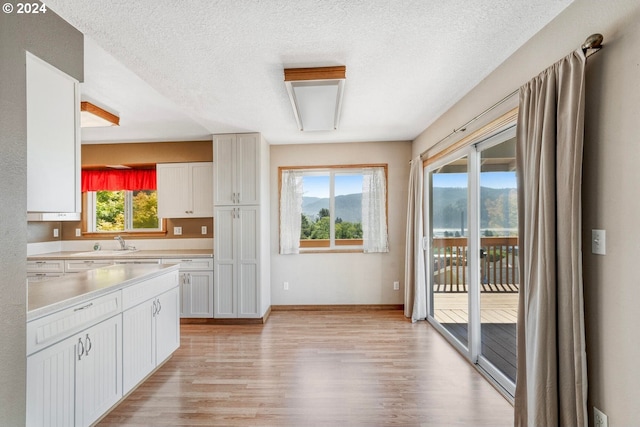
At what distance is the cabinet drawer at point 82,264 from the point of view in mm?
3795

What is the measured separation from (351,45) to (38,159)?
1.93 metres

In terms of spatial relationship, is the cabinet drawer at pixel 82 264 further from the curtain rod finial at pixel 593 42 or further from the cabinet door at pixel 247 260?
the curtain rod finial at pixel 593 42

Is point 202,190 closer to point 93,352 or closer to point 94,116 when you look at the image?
point 94,116

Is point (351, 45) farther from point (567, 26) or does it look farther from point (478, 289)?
point (478, 289)

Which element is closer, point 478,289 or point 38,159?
point 38,159

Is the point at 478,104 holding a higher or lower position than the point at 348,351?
higher

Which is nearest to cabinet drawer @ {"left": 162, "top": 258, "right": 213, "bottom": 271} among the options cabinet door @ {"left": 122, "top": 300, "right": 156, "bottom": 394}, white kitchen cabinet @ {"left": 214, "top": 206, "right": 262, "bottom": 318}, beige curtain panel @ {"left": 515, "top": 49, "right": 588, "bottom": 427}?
white kitchen cabinet @ {"left": 214, "top": 206, "right": 262, "bottom": 318}

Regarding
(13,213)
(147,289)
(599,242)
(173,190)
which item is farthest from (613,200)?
(173,190)

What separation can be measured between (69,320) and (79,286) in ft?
1.34

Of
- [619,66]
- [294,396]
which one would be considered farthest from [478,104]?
[294,396]

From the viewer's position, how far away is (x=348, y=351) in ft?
9.96

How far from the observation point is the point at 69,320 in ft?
5.65

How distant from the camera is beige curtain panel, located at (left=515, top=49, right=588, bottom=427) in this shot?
1.36 metres

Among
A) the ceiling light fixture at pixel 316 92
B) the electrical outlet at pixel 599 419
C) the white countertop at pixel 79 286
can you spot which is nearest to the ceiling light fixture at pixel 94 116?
the white countertop at pixel 79 286
